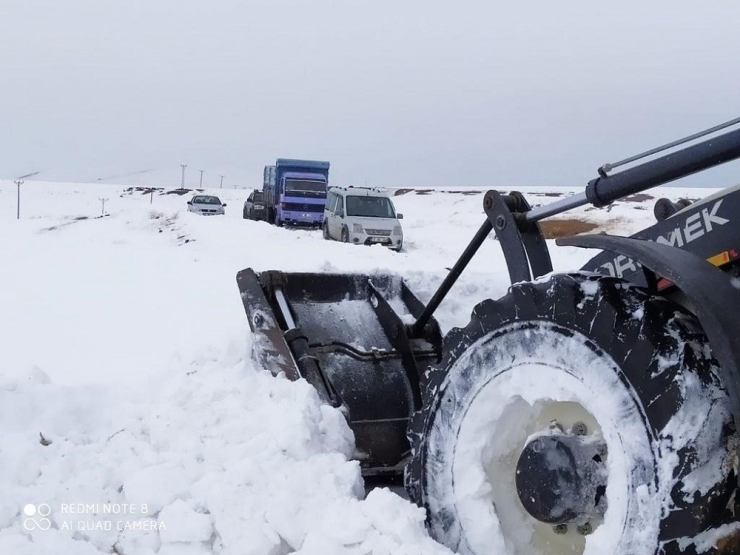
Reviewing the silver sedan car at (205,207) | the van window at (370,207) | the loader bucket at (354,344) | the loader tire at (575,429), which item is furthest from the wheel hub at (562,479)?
the silver sedan car at (205,207)

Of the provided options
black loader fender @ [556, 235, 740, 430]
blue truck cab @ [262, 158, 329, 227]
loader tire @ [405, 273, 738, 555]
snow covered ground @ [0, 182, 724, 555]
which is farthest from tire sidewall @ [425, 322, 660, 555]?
blue truck cab @ [262, 158, 329, 227]

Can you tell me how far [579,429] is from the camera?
2.17 meters

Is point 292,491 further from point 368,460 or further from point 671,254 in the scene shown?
point 671,254

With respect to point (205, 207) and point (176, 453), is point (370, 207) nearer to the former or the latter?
point (205, 207)

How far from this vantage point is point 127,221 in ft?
96.0

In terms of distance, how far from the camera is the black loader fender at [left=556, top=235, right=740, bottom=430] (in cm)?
175

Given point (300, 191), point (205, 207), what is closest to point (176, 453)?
point (300, 191)

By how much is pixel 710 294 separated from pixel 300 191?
26763 millimetres

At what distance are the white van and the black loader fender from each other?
19.7 m

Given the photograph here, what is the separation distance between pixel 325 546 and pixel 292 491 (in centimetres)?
30

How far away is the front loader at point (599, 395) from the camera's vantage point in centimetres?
177

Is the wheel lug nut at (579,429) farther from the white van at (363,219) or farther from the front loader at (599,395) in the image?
the white van at (363,219)

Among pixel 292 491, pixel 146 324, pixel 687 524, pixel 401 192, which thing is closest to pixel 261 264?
pixel 146 324

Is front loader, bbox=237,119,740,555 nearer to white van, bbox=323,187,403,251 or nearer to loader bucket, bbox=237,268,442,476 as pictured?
loader bucket, bbox=237,268,442,476
